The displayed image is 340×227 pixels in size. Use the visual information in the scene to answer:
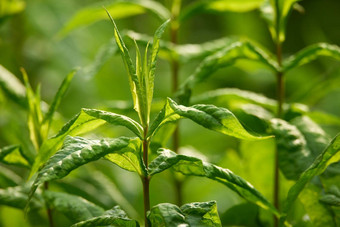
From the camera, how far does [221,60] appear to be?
3.91 ft

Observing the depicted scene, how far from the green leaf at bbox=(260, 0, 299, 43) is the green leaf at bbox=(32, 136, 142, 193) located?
0.58 m

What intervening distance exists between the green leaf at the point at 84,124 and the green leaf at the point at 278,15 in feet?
1.78

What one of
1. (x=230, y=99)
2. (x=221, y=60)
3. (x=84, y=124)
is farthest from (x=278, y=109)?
(x=84, y=124)

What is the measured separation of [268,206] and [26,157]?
0.58m

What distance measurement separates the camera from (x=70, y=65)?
2.34 metres

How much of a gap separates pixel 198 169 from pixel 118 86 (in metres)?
1.81

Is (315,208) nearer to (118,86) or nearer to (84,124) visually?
(84,124)

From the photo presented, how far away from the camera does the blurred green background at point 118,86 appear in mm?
1445

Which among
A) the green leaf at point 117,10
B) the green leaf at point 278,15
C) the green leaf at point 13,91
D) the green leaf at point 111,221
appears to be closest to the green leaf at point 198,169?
the green leaf at point 111,221

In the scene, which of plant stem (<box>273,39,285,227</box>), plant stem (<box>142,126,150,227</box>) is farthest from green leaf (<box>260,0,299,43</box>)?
plant stem (<box>142,126,150,227</box>)

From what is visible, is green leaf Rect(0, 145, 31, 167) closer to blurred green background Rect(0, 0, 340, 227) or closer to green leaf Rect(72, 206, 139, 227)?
blurred green background Rect(0, 0, 340, 227)

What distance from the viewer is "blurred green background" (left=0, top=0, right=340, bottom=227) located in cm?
144

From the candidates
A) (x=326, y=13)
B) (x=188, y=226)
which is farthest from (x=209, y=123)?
(x=326, y=13)

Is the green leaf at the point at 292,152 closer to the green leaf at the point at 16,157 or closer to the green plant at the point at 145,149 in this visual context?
the green plant at the point at 145,149
